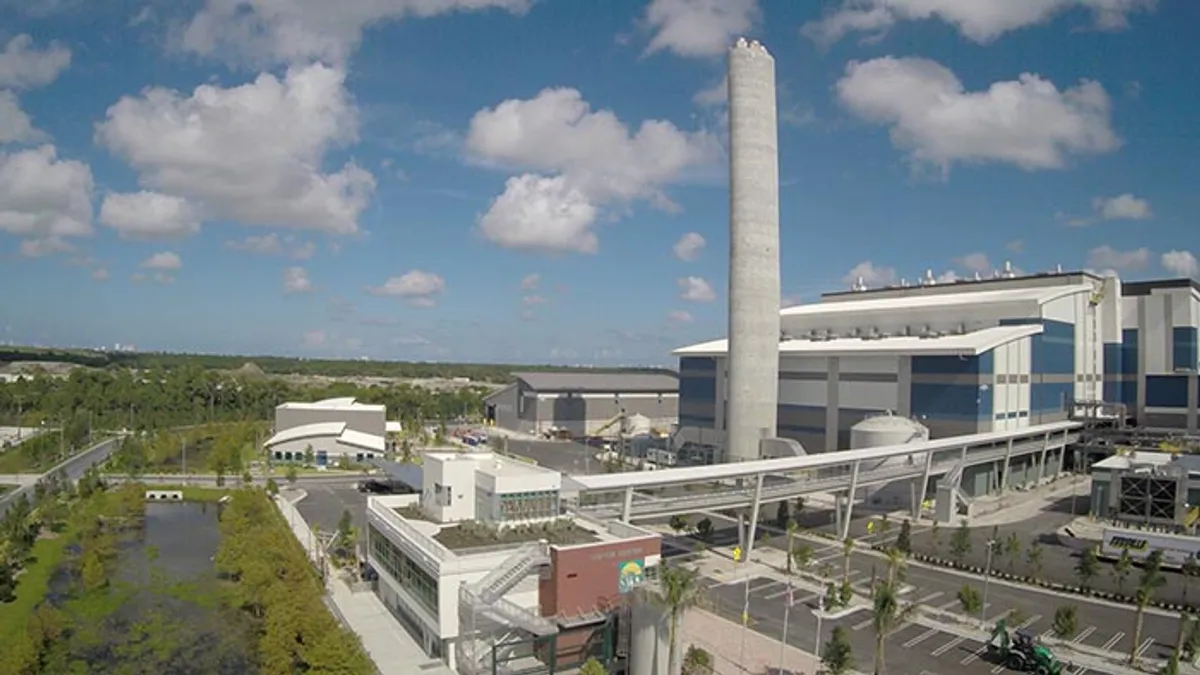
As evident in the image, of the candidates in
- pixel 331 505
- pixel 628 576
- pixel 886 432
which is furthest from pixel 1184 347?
pixel 331 505

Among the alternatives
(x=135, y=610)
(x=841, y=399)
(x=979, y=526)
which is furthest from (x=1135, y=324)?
(x=135, y=610)

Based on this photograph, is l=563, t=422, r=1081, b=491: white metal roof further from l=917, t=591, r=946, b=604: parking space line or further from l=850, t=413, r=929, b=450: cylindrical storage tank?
l=917, t=591, r=946, b=604: parking space line

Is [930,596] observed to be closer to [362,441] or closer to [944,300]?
[944,300]

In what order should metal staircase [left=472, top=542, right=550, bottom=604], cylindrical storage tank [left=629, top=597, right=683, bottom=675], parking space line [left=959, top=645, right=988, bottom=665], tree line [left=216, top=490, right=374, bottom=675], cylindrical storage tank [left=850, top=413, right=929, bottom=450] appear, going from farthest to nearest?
1. cylindrical storage tank [left=850, top=413, right=929, bottom=450]
2. parking space line [left=959, top=645, right=988, bottom=665]
3. metal staircase [left=472, top=542, right=550, bottom=604]
4. tree line [left=216, top=490, right=374, bottom=675]
5. cylindrical storage tank [left=629, top=597, right=683, bottom=675]

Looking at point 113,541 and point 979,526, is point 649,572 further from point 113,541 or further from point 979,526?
point 113,541

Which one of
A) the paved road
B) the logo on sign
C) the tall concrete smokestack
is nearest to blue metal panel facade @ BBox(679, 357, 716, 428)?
the tall concrete smokestack

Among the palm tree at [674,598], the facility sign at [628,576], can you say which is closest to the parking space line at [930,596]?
the facility sign at [628,576]

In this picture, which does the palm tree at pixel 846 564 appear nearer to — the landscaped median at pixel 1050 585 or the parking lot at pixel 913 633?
the parking lot at pixel 913 633

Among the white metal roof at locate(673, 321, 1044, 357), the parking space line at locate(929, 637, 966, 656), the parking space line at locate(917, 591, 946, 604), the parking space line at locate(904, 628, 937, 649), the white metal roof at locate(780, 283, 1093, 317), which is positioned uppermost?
the white metal roof at locate(780, 283, 1093, 317)
